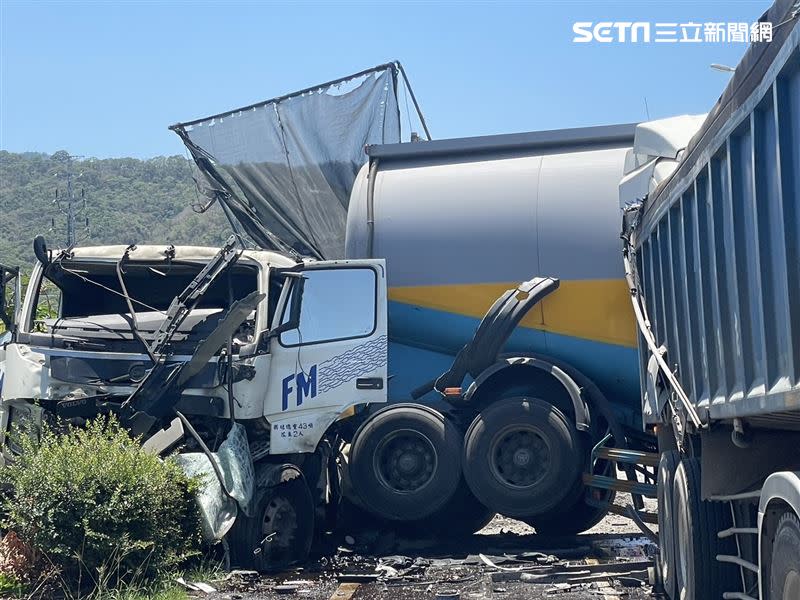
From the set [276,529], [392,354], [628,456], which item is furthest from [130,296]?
[628,456]

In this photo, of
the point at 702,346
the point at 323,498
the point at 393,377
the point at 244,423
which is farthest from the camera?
the point at 393,377

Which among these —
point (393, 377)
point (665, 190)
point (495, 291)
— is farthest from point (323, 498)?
point (665, 190)

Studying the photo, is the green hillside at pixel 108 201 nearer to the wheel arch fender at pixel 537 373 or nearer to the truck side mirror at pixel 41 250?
the wheel arch fender at pixel 537 373

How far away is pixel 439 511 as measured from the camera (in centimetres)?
955

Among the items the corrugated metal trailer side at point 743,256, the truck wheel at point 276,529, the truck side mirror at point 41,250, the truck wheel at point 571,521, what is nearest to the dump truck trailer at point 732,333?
the corrugated metal trailer side at point 743,256

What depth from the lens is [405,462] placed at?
9.57 m

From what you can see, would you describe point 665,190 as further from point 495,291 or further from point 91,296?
point 91,296

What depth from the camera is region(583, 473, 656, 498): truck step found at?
333 inches

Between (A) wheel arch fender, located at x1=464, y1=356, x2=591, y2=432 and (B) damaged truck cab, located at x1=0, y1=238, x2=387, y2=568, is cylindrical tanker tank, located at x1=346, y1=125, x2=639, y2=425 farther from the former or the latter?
(B) damaged truck cab, located at x1=0, y1=238, x2=387, y2=568

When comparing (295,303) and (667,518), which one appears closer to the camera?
(667,518)

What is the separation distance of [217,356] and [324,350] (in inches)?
36.9

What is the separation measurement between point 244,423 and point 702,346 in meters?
4.18

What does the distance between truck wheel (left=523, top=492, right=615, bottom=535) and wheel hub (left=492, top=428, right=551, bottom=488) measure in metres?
0.62

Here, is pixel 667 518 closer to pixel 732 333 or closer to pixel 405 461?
pixel 732 333
